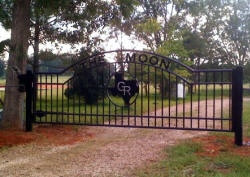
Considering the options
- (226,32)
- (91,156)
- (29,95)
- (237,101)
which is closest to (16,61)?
(29,95)

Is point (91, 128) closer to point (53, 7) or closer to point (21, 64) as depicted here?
point (21, 64)

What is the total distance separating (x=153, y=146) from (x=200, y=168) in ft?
5.58

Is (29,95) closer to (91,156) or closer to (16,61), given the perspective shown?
(16,61)

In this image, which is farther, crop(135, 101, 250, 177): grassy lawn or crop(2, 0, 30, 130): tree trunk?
crop(2, 0, 30, 130): tree trunk

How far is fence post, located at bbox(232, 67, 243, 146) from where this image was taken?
6.32 meters

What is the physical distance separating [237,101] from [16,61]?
457 cm

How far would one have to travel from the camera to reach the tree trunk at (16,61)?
7.96 m

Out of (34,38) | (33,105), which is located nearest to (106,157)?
(33,105)

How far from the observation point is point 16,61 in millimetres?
8023

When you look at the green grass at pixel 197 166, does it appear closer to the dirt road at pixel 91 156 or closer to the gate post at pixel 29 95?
the dirt road at pixel 91 156

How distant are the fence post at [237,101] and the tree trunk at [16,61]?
4363mm

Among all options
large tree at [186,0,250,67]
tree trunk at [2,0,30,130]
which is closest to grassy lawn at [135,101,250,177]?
tree trunk at [2,0,30,130]

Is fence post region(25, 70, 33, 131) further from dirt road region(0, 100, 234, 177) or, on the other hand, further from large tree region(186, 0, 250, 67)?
large tree region(186, 0, 250, 67)

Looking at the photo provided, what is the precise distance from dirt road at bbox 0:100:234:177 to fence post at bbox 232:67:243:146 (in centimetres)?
115
